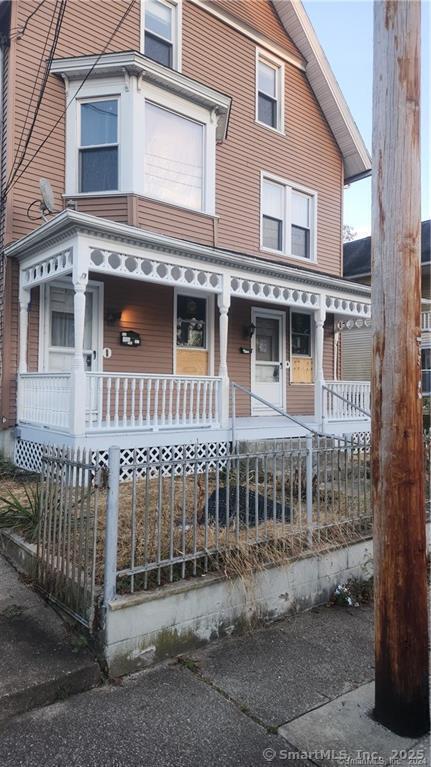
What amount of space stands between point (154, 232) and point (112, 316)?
1.71 meters

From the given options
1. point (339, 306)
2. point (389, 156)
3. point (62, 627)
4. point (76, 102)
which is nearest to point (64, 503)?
point (62, 627)

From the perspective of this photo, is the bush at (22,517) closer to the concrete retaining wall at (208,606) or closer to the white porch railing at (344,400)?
the concrete retaining wall at (208,606)

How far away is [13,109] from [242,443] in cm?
681

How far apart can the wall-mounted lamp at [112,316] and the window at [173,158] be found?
2200 mm

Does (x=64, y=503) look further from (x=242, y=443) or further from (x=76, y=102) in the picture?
(x=76, y=102)

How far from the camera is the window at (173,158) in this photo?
9.61 meters

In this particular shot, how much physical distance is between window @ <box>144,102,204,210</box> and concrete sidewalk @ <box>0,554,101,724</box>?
7592mm

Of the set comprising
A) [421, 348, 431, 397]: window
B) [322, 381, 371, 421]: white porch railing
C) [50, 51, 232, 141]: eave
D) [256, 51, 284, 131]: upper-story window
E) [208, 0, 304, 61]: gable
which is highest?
[208, 0, 304, 61]: gable

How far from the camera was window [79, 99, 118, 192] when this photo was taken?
934 centimetres

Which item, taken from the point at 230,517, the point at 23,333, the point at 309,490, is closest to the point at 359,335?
the point at 23,333

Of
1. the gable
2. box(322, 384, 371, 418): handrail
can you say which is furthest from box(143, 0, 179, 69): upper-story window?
box(322, 384, 371, 418): handrail

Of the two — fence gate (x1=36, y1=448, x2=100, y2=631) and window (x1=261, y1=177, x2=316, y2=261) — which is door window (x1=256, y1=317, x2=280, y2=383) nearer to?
window (x1=261, y1=177, x2=316, y2=261)

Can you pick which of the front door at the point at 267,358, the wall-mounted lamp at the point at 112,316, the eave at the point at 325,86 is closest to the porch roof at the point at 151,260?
the wall-mounted lamp at the point at 112,316

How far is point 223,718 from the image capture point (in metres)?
2.94
